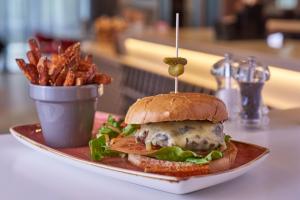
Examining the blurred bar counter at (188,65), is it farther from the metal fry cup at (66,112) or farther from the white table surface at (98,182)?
the metal fry cup at (66,112)

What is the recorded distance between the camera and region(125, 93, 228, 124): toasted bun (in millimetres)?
1076

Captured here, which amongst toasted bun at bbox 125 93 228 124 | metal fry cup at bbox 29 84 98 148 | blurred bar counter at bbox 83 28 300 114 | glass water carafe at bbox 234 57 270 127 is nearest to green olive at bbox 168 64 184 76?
toasted bun at bbox 125 93 228 124

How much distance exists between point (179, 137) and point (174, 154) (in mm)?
53

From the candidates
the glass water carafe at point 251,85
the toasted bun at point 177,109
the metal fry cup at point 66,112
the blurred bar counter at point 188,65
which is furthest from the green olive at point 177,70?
the blurred bar counter at point 188,65

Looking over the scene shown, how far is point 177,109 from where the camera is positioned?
1.08m

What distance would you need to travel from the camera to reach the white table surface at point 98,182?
3.39 feet

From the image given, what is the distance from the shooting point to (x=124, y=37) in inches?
158

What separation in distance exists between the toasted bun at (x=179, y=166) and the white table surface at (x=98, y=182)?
42mm

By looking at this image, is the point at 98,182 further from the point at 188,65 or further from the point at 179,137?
the point at 188,65

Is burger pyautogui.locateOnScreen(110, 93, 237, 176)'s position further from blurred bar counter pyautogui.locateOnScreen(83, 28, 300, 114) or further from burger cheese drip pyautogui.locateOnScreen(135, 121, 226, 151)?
blurred bar counter pyautogui.locateOnScreen(83, 28, 300, 114)

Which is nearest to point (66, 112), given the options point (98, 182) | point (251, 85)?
point (98, 182)

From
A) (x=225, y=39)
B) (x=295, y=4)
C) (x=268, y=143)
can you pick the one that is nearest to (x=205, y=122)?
(x=268, y=143)

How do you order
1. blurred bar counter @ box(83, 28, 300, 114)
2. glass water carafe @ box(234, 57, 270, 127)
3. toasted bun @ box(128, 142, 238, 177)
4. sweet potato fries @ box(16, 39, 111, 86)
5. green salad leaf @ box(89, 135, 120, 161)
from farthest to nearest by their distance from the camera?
1. blurred bar counter @ box(83, 28, 300, 114)
2. glass water carafe @ box(234, 57, 270, 127)
3. sweet potato fries @ box(16, 39, 111, 86)
4. green salad leaf @ box(89, 135, 120, 161)
5. toasted bun @ box(128, 142, 238, 177)

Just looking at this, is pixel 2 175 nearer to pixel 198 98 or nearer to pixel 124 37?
pixel 198 98
